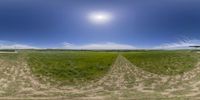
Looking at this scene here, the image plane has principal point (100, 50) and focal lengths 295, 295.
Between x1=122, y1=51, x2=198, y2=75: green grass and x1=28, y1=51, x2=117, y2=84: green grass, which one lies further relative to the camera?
x1=122, y1=51, x2=198, y2=75: green grass

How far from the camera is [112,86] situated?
45.8 m

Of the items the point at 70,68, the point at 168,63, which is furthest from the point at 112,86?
the point at 168,63

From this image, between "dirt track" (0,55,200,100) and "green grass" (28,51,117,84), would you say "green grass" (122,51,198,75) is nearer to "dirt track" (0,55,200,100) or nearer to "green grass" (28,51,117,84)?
"dirt track" (0,55,200,100)

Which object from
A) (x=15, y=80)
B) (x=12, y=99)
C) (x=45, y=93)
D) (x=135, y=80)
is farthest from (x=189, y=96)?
(x=15, y=80)

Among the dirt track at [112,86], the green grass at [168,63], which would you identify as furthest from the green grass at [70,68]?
the green grass at [168,63]

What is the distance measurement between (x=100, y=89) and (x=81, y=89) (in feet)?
9.32

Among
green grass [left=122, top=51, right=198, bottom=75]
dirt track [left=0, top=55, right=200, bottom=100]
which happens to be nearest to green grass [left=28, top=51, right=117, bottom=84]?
dirt track [left=0, top=55, right=200, bottom=100]

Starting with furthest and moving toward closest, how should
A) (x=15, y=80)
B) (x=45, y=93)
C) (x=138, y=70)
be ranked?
Result: (x=138, y=70) < (x=15, y=80) < (x=45, y=93)

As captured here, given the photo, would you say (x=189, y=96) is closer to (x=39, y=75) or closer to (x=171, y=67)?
(x=171, y=67)

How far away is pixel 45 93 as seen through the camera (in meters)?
41.3

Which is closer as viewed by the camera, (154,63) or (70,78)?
(70,78)

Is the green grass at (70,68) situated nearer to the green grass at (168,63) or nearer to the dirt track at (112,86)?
the dirt track at (112,86)

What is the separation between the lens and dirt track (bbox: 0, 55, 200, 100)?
39.5 meters

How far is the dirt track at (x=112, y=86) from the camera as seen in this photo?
3953 centimetres
